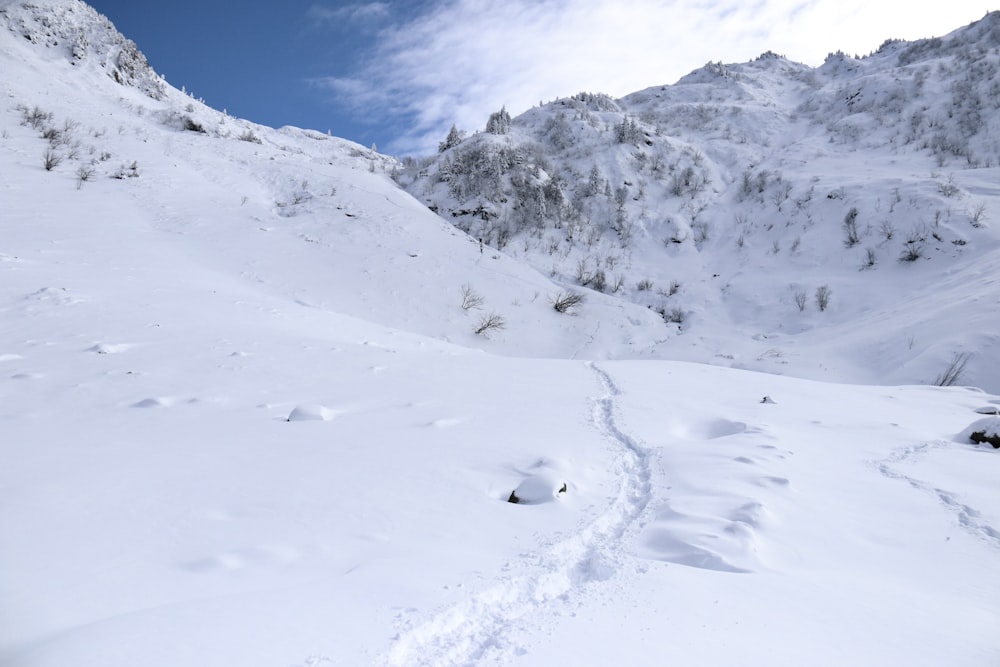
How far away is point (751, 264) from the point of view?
53.9ft

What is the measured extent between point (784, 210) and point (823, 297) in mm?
6101

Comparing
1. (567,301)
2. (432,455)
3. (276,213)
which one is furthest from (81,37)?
(432,455)

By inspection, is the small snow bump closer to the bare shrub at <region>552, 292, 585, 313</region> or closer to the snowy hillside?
the snowy hillside

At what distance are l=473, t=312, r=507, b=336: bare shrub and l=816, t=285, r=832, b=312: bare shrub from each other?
893 cm

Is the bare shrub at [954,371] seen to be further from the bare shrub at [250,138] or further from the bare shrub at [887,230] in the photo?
the bare shrub at [250,138]

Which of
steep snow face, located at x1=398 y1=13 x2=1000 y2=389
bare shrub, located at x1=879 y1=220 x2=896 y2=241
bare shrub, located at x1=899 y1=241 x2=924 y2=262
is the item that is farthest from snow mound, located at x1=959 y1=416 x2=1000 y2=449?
bare shrub, located at x1=879 y1=220 x2=896 y2=241

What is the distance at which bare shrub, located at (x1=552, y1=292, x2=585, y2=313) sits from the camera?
43.4ft

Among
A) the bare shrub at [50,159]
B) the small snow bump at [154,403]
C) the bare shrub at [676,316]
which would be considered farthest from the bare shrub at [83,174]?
the bare shrub at [676,316]

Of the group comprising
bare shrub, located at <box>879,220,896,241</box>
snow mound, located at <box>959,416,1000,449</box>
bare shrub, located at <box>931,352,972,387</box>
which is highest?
bare shrub, located at <box>879,220,896,241</box>

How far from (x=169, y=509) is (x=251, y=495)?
0.36m

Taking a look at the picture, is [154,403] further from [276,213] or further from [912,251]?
[912,251]

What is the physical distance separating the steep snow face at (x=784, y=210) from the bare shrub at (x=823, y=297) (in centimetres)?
4

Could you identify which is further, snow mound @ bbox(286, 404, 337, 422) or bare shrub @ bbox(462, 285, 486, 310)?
bare shrub @ bbox(462, 285, 486, 310)

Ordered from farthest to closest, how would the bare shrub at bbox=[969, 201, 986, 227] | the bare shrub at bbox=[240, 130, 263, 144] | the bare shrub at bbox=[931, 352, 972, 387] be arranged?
the bare shrub at bbox=[240, 130, 263, 144]
the bare shrub at bbox=[969, 201, 986, 227]
the bare shrub at bbox=[931, 352, 972, 387]
